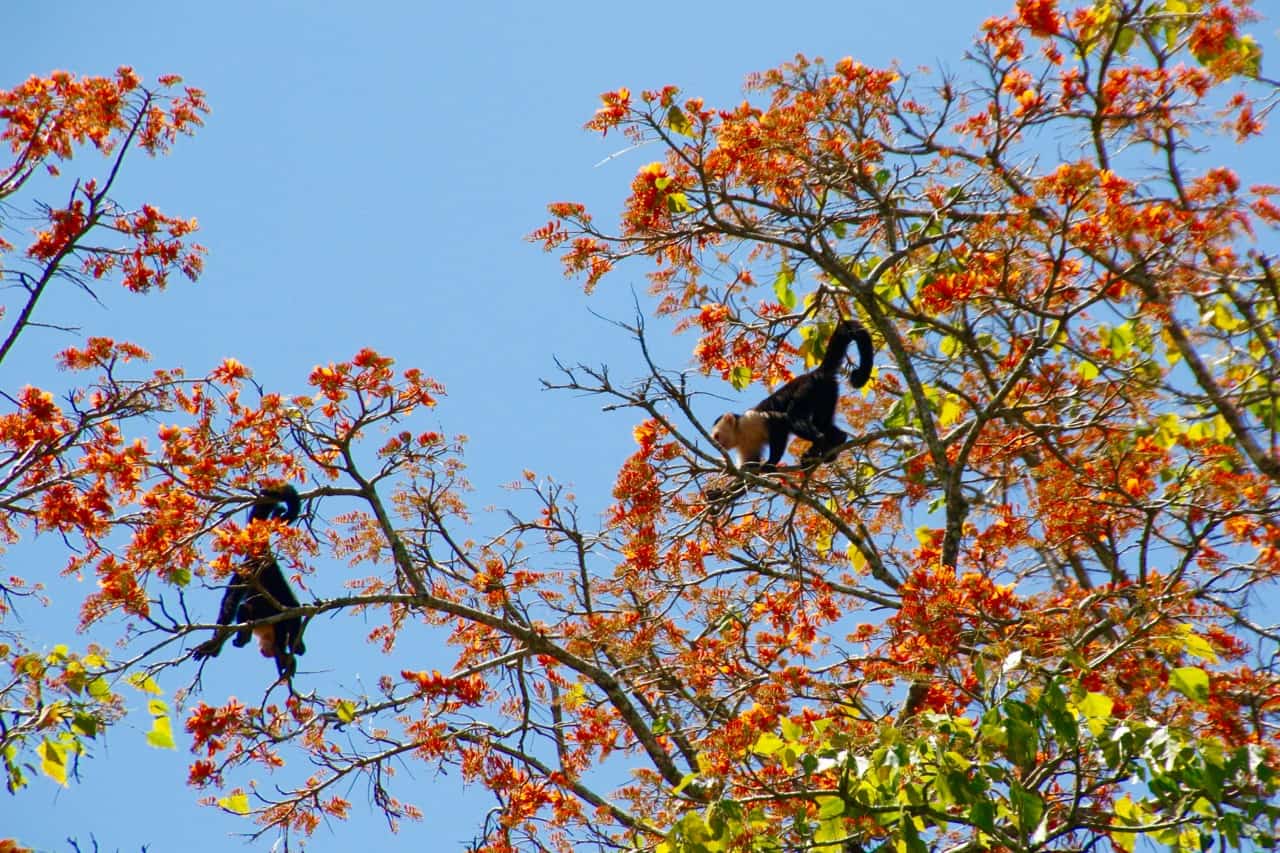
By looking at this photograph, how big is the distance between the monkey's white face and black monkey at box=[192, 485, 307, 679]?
3.91 m

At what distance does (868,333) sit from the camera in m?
8.35

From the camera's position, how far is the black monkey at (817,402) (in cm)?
834

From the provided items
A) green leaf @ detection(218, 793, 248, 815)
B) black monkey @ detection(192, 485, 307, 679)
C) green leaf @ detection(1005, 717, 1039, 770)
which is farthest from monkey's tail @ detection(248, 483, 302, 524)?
green leaf @ detection(1005, 717, 1039, 770)

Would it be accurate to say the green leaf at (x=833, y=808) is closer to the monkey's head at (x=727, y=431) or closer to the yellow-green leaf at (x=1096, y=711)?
the yellow-green leaf at (x=1096, y=711)

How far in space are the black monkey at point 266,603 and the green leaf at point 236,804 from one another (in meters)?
0.72

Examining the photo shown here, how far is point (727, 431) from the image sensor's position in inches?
435

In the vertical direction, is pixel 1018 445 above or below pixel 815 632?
above

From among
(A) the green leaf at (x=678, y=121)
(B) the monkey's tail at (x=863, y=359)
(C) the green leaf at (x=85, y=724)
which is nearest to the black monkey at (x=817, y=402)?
(B) the monkey's tail at (x=863, y=359)

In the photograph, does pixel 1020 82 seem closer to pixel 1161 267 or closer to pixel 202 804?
pixel 1161 267

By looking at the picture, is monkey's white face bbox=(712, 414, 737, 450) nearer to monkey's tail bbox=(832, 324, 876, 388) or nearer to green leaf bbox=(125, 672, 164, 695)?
monkey's tail bbox=(832, 324, 876, 388)

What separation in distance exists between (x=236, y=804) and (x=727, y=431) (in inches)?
210

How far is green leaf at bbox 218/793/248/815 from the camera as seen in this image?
7152 millimetres

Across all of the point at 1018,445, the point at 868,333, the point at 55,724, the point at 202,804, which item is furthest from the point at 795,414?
the point at 55,724

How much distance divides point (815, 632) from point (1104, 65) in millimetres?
3663
